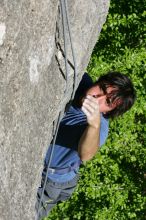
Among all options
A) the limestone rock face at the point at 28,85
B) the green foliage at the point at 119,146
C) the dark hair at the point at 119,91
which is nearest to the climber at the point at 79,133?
the dark hair at the point at 119,91

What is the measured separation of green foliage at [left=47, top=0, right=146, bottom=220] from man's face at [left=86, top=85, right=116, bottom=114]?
3307 mm

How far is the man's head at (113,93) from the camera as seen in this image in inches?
180

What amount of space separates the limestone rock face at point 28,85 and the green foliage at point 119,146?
3840 mm

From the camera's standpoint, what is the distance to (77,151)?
14.3ft

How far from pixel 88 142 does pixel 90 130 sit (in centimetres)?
14

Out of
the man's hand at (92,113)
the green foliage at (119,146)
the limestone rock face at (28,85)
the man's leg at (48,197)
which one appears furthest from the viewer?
the green foliage at (119,146)

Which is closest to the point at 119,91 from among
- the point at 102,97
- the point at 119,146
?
the point at 102,97

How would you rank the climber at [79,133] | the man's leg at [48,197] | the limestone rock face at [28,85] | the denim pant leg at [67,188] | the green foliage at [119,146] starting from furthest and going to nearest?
the green foliage at [119,146] → the denim pant leg at [67,188] → the man's leg at [48,197] → the climber at [79,133] → the limestone rock face at [28,85]

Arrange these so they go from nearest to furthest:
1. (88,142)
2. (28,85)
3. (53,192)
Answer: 1. (28,85)
2. (88,142)
3. (53,192)

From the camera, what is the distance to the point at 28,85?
332 cm

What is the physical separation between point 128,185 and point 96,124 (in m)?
4.70

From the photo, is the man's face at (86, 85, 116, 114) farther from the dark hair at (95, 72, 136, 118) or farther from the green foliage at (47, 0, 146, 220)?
the green foliage at (47, 0, 146, 220)

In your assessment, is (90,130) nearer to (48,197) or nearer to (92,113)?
(92,113)

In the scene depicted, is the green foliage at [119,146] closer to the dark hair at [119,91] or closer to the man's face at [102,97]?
the dark hair at [119,91]
